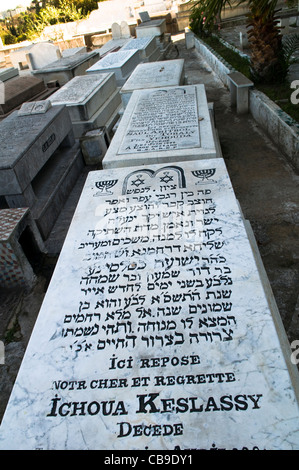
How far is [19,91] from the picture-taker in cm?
673

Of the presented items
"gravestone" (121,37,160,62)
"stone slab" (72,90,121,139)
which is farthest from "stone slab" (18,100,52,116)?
"gravestone" (121,37,160,62)

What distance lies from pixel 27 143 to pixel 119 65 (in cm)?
494

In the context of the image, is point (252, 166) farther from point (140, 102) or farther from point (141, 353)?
point (141, 353)

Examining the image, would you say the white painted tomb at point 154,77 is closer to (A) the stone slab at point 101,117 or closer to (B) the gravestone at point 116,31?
(A) the stone slab at point 101,117

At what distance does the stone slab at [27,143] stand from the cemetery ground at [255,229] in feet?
2.33

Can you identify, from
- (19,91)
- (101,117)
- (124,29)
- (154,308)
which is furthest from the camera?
(124,29)

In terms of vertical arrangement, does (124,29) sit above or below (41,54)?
above

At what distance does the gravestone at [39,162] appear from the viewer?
383 cm

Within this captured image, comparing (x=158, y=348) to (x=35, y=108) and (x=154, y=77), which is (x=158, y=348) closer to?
(x=35, y=108)

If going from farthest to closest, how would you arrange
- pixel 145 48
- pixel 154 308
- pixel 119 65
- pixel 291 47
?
pixel 145 48 < pixel 119 65 < pixel 291 47 < pixel 154 308

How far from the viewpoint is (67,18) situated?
24.5 m

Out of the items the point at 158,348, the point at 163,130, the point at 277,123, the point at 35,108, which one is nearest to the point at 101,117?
the point at 35,108

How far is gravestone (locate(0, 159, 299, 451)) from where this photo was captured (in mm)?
1509

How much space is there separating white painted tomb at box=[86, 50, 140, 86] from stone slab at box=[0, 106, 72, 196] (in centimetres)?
323
